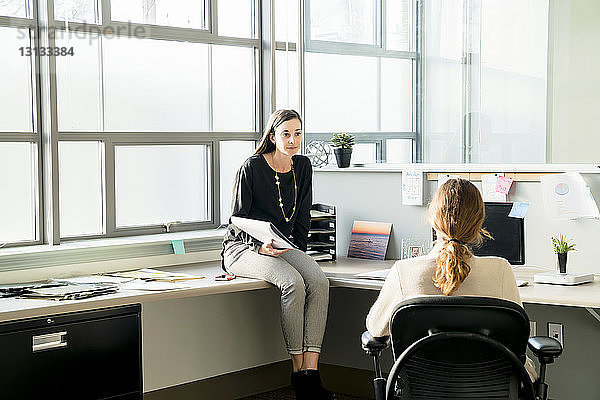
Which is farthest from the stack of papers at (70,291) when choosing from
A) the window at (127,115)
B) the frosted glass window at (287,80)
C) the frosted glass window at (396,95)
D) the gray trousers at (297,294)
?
the frosted glass window at (396,95)

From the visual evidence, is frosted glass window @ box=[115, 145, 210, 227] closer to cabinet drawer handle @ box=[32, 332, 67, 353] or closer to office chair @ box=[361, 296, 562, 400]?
cabinet drawer handle @ box=[32, 332, 67, 353]

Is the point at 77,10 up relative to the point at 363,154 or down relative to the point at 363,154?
up

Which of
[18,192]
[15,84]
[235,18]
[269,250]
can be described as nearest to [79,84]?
[15,84]

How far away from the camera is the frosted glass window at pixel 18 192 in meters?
3.63

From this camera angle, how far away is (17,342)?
290 centimetres

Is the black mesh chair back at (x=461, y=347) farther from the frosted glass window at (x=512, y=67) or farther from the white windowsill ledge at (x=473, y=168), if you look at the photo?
the frosted glass window at (x=512, y=67)

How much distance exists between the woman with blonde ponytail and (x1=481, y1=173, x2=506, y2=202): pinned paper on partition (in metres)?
1.25

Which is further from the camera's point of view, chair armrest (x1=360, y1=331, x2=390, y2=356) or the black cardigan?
the black cardigan

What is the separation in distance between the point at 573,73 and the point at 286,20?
5.19ft

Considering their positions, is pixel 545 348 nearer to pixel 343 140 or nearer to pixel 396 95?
pixel 343 140

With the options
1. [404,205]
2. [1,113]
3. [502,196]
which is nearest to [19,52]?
[1,113]

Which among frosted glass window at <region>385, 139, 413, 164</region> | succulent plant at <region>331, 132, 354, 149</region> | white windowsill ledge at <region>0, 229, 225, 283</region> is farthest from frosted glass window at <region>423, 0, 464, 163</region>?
white windowsill ledge at <region>0, 229, 225, 283</region>

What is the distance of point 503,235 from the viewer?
3432 mm

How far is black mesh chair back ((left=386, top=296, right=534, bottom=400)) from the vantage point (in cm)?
228
